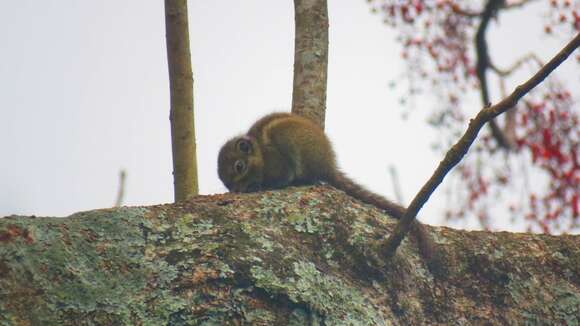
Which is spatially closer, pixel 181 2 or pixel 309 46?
pixel 181 2

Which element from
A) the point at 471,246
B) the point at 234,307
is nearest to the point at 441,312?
the point at 471,246

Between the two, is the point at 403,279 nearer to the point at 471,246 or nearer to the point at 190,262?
the point at 471,246

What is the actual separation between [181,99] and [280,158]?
1.64 metres

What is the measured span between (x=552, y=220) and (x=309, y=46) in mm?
5063

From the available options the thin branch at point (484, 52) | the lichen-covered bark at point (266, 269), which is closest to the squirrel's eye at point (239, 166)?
the thin branch at point (484, 52)

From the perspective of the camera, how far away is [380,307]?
3.28m

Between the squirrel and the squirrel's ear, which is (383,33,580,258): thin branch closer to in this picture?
the squirrel

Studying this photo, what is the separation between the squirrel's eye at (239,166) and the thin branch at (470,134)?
348 cm

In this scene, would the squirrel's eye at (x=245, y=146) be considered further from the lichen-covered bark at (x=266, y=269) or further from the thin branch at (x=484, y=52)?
the lichen-covered bark at (x=266, y=269)

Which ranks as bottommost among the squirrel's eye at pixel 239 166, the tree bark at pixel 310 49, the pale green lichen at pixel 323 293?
the pale green lichen at pixel 323 293

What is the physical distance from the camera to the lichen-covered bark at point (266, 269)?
2.78 metres

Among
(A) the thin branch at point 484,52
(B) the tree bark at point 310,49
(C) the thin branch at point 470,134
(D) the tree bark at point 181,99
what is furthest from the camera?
(A) the thin branch at point 484,52

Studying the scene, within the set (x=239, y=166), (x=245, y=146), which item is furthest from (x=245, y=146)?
(x=239, y=166)

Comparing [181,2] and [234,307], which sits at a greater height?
[181,2]
